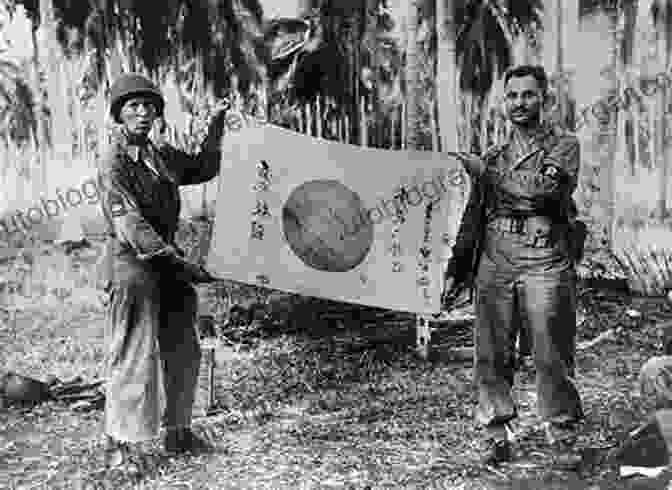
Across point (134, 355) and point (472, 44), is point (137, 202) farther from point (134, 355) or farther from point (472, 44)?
point (472, 44)

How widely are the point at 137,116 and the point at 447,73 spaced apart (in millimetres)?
1669

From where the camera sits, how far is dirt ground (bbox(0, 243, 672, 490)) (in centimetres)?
313

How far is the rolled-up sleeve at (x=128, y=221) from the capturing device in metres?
2.98

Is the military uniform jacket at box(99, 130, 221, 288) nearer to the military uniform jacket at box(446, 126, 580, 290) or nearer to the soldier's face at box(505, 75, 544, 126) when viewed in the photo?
the military uniform jacket at box(446, 126, 580, 290)

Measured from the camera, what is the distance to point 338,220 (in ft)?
11.9

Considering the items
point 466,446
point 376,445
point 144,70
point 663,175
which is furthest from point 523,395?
point 144,70

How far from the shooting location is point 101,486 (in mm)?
3111

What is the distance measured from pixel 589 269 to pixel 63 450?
9.46 ft

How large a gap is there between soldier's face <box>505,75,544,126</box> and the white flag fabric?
0.53m

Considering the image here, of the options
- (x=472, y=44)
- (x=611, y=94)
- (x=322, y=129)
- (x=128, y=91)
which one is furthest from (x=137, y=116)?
(x=611, y=94)

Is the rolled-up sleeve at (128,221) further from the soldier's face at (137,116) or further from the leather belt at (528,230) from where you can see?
the leather belt at (528,230)

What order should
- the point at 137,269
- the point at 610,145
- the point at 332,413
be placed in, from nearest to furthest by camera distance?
the point at 137,269, the point at 332,413, the point at 610,145

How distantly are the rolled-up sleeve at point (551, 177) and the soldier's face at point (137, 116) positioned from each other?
5.47 feet

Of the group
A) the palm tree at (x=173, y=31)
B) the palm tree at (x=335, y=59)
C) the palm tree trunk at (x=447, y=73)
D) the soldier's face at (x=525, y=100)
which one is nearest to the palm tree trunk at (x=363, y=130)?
the palm tree at (x=335, y=59)
